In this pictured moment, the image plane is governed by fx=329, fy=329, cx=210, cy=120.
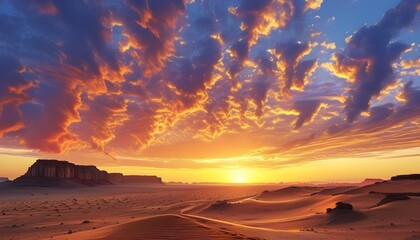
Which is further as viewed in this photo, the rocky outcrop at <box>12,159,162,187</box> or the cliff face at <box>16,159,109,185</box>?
the cliff face at <box>16,159,109,185</box>

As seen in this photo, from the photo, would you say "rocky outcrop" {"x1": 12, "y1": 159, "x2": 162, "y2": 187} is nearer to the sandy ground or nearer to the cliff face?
the cliff face

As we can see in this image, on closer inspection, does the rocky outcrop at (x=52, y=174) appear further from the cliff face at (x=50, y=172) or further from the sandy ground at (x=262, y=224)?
the sandy ground at (x=262, y=224)

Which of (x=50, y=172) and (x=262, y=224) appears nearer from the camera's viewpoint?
(x=262, y=224)

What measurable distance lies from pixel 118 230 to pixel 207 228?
10.6 ft

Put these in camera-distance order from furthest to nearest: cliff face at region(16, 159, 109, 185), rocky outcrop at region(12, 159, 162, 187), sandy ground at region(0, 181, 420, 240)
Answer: cliff face at region(16, 159, 109, 185) < rocky outcrop at region(12, 159, 162, 187) < sandy ground at region(0, 181, 420, 240)

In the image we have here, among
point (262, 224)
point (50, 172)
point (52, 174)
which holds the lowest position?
point (262, 224)

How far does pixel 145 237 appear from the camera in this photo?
10164mm

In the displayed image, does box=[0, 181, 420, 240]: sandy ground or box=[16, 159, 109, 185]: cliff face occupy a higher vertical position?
box=[16, 159, 109, 185]: cliff face

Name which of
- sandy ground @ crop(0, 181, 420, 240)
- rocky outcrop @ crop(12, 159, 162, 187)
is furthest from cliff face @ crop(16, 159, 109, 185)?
sandy ground @ crop(0, 181, 420, 240)

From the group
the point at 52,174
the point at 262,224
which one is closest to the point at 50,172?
the point at 52,174

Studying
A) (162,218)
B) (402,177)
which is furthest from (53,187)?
(162,218)

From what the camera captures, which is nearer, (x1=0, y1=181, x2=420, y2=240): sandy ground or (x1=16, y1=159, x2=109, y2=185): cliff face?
(x1=0, y1=181, x2=420, y2=240): sandy ground

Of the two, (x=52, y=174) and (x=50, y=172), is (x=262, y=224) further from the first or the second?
(x=50, y=172)

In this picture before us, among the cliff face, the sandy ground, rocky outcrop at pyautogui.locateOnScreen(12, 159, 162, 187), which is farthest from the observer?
the cliff face
